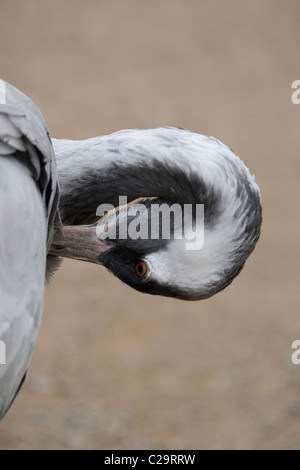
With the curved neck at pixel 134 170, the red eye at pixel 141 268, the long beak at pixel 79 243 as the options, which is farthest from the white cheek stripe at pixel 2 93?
the red eye at pixel 141 268

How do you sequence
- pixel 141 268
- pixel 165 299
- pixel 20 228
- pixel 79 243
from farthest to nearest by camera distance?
pixel 165 299 < pixel 79 243 < pixel 141 268 < pixel 20 228

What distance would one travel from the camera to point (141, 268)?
2.56 metres

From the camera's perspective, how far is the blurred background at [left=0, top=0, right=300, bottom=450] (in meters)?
5.52

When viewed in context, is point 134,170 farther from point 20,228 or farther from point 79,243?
point 20,228

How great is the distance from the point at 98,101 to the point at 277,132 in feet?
7.38
